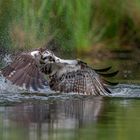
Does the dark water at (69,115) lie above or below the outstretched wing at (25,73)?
below

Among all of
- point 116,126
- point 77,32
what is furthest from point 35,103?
point 77,32

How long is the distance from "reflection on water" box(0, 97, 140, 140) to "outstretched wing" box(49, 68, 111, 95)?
72 centimetres

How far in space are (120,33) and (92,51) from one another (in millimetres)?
1306

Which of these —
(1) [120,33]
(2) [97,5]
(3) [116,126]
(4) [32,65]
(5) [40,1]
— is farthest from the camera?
(1) [120,33]

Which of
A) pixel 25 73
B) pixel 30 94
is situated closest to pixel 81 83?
pixel 30 94

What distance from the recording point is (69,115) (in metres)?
8.62

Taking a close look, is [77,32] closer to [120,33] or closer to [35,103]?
[35,103]

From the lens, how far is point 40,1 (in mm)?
12422

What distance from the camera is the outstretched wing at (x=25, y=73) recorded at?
1030 cm

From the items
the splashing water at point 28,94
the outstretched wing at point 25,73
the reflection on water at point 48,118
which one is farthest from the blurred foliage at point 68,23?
the reflection on water at point 48,118

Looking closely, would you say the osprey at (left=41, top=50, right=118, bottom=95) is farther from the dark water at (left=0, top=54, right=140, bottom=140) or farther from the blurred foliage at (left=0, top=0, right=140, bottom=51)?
the blurred foliage at (left=0, top=0, right=140, bottom=51)

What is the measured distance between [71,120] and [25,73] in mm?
2316

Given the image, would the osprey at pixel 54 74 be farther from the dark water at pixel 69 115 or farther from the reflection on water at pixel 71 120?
the reflection on water at pixel 71 120

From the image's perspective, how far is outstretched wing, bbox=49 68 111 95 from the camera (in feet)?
35.8
